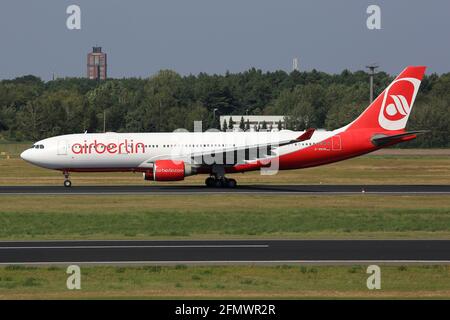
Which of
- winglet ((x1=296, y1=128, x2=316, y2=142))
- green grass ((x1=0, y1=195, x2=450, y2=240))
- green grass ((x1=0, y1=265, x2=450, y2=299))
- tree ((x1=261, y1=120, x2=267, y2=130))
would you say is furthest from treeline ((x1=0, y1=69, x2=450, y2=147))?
green grass ((x1=0, y1=265, x2=450, y2=299))

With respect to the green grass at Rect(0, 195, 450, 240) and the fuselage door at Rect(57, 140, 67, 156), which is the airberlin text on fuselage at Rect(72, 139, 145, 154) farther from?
the green grass at Rect(0, 195, 450, 240)

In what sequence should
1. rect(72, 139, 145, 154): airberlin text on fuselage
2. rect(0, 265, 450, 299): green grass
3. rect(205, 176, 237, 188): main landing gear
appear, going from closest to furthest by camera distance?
1. rect(0, 265, 450, 299): green grass
2. rect(72, 139, 145, 154): airberlin text on fuselage
3. rect(205, 176, 237, 188): main landing gear

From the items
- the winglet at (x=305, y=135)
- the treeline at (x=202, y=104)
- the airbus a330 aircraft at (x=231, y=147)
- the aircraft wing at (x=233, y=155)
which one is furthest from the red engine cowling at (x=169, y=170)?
the treeline at (x=202, y=104)

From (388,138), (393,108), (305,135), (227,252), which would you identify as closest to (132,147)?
(305,135)

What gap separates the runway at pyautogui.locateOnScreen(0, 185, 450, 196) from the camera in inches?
1905

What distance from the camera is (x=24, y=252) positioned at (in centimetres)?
2706

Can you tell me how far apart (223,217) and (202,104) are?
10807 centimetres

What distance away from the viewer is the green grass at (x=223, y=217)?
105ft

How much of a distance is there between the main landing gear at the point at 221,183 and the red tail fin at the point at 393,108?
8.45 m

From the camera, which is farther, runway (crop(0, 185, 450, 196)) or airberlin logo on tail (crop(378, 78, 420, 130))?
airberlin logo on tail (crop(378, 78, 420, 130))

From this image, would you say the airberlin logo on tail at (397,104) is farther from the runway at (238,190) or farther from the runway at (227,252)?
the runway at (227,252)

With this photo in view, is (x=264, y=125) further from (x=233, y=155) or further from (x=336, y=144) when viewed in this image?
(x=233, y=155)
